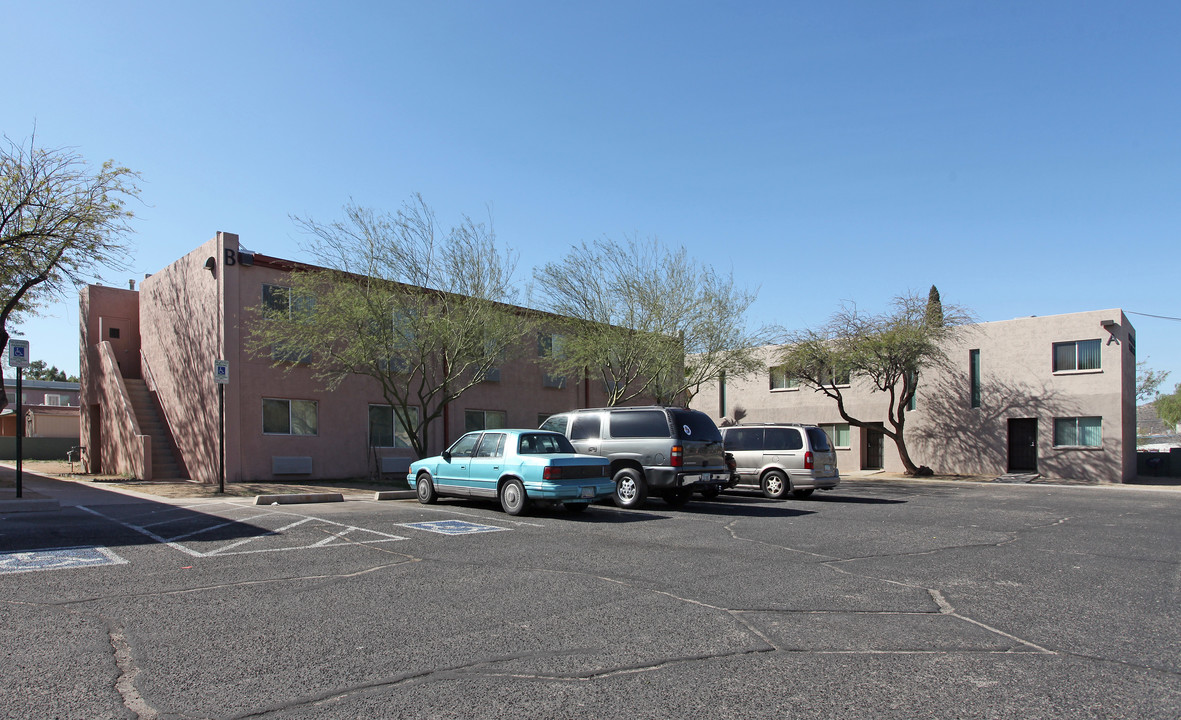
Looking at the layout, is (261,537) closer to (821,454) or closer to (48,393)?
(821,454)

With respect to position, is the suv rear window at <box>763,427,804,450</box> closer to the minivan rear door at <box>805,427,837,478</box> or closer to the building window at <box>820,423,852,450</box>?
the minivan rear door at <box>805,427,837,478</box>

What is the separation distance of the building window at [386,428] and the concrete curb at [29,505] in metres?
10.9

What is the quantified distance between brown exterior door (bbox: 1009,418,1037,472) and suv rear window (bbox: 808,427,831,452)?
17.3 metres

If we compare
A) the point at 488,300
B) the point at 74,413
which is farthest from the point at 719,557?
the point at 74,413

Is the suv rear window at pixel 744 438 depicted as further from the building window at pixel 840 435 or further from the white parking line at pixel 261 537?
the building window at pixel 840 435

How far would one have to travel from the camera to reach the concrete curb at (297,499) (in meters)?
15.4

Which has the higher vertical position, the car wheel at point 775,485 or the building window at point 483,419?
the building window at point 483,419

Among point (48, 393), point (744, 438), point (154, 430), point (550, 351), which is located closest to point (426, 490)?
point (744, 438)

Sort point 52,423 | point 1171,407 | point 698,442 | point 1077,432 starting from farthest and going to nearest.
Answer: point 1171,407 → point 52,423 → point 1077,432 → point 698,442

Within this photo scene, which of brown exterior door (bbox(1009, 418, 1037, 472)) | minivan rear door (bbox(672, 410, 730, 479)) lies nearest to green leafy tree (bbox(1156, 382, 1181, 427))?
brown exterior door (bbox(1009, 418, 1037, 472))

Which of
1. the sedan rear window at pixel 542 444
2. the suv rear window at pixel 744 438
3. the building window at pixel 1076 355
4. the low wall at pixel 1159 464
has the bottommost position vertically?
the low wall at pixel 1159 464

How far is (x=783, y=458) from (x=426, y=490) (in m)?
8.25

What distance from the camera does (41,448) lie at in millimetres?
35719

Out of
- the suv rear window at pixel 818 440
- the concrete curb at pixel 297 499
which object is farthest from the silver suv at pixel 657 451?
the concrete curb at pixel 297 499
